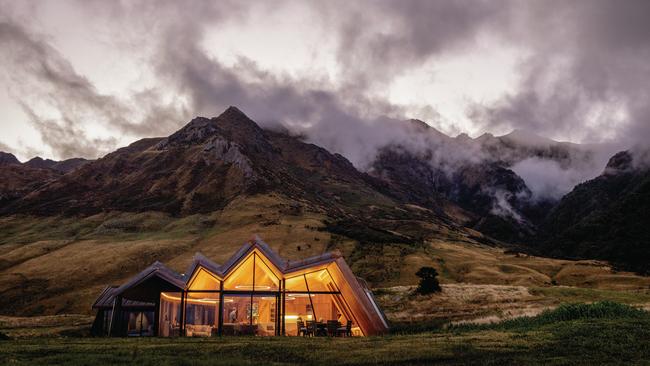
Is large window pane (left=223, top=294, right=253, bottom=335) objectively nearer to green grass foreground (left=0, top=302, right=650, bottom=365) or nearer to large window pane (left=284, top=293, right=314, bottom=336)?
large window pane (left=284, top=293, right=314, bottom=336)

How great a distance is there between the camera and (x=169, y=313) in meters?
34.9

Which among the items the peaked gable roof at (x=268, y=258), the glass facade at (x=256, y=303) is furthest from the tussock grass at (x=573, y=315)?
the peaked gable roof at (x=268, y=258)

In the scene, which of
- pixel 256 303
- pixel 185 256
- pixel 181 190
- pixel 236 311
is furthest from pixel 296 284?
pixel 181 190

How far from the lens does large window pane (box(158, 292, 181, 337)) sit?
3406 cm

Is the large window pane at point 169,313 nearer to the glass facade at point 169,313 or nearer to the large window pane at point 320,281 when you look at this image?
the glass facade at point 169,313

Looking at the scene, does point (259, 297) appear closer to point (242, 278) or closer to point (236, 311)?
point (236, 311)

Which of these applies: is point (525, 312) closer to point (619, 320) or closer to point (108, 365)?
point (619, 320)

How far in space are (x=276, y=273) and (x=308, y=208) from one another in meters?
113

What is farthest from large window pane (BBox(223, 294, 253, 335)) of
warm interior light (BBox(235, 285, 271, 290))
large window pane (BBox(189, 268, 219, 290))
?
large window pane (BBox(189, 268, 219, 290))

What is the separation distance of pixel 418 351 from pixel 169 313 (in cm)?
2293

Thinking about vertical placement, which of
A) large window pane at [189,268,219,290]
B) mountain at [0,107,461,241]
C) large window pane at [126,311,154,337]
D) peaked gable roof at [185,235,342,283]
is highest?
mountain at [0,107,461,241]

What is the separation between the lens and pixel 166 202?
15175cm

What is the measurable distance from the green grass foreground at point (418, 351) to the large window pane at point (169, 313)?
515 inches

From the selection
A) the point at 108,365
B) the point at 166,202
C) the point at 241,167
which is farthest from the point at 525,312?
the point at 241,167
